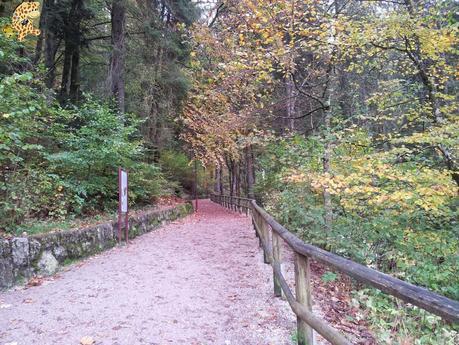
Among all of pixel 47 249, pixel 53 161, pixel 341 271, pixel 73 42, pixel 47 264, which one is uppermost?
pixel 73 42

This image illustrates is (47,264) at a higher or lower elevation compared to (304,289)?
lower

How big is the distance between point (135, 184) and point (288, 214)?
5.60m

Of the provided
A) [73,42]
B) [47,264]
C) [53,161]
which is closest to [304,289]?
[47,264]

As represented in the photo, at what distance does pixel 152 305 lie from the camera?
4598mm

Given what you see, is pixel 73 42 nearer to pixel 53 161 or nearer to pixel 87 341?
pixel 53 161

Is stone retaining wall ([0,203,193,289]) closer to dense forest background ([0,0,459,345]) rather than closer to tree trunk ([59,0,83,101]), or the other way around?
dense forest background ([0,0,459,345])

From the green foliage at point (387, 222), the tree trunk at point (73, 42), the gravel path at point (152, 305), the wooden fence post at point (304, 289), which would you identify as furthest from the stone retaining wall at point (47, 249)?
the tree trunk at point (73, 42)

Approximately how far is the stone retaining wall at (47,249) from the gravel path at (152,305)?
0.27 metres

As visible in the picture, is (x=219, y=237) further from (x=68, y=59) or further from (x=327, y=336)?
(x=68, y=59)

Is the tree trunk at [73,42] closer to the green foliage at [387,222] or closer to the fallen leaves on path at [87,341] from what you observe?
the green foliage at [387,222]

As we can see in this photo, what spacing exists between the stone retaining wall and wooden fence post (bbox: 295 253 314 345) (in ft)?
14.5

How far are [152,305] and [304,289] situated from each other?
230 cm

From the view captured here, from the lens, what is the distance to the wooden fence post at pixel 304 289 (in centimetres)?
316

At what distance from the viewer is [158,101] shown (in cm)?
1725
